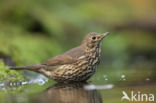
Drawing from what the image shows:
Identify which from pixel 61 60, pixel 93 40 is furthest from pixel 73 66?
pixel 93 40

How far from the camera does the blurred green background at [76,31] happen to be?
10.5 metres

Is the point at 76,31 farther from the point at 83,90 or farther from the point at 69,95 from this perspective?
the point at 69,95

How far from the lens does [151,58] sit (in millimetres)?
13148

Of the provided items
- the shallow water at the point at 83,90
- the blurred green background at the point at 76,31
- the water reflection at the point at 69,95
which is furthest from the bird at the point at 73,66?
the blurred green background at the point at 76,31

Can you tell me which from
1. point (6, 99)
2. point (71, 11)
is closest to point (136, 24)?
point (71, 11)

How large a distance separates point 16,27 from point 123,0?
6851 mm

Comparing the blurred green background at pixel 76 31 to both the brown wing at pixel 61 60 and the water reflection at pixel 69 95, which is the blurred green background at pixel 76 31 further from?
the water reflection at pixel 69 95

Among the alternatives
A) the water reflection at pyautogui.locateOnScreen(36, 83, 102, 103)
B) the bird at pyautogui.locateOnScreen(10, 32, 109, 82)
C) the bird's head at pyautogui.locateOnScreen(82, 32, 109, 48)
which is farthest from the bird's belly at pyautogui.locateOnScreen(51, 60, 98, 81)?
the bird's head at pyautogui.locateOnScreen(82, 32, 109, 48)

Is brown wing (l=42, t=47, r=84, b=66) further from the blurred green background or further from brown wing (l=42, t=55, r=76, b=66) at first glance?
the blurred green background

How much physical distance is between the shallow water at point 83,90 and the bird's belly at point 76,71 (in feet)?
0.49

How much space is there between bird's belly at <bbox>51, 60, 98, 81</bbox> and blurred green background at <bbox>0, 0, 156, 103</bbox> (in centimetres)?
86

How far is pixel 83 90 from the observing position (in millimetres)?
6891

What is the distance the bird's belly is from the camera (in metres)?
7.83

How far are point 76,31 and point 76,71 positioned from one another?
20.1 ft
